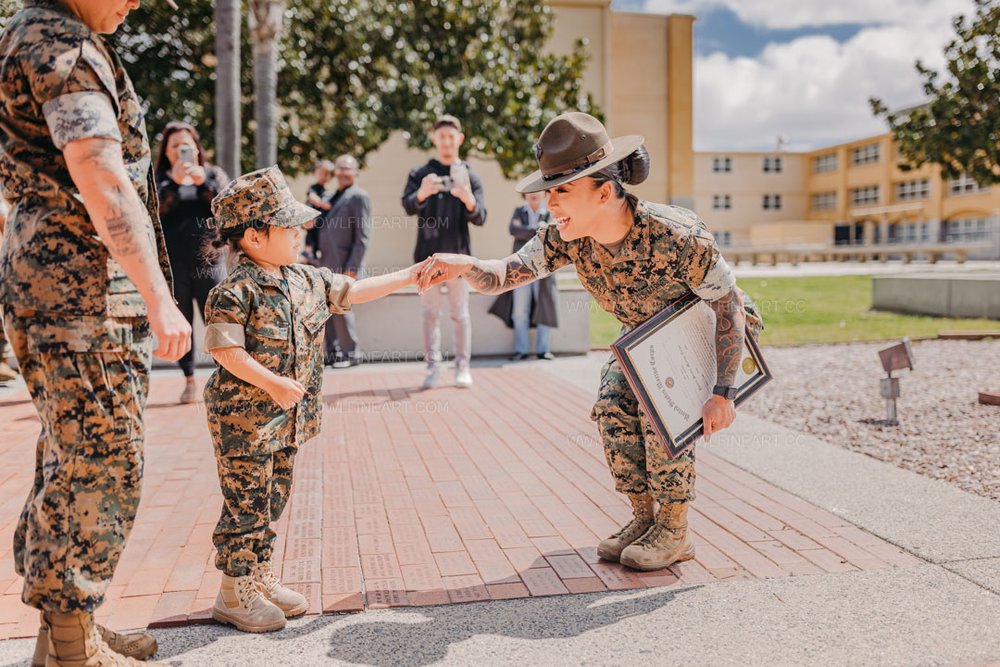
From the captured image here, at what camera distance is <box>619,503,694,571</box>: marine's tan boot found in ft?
11.6

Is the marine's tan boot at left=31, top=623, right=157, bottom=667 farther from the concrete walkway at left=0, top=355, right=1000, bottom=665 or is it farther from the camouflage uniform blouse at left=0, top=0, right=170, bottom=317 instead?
the camouflage uniform blouse at left=0, top=0, right=170, bottom=317

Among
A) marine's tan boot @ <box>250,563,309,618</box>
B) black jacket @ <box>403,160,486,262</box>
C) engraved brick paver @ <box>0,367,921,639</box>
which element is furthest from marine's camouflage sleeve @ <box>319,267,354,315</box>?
black jacket @ <box>403,160,486,262</box>

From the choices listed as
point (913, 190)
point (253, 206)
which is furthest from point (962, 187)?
point (253, 206)

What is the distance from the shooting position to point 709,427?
3.49 m

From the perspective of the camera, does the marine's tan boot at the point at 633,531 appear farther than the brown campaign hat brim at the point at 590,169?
Yes

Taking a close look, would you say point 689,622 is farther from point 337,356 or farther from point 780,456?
point 337,356

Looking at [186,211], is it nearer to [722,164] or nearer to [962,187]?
[962,187]

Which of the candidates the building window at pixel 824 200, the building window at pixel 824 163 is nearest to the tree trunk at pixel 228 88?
the building window at pixel 824 200

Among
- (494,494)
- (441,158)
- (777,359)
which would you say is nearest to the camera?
(494,494)

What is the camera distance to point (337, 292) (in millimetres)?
3203

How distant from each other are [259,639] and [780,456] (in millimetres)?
3714

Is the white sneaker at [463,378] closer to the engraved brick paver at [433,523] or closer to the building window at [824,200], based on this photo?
the engraved brick paver at [433,523]

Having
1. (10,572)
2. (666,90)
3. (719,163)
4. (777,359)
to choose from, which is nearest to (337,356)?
(777,359)

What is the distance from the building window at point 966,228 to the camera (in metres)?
60.2
